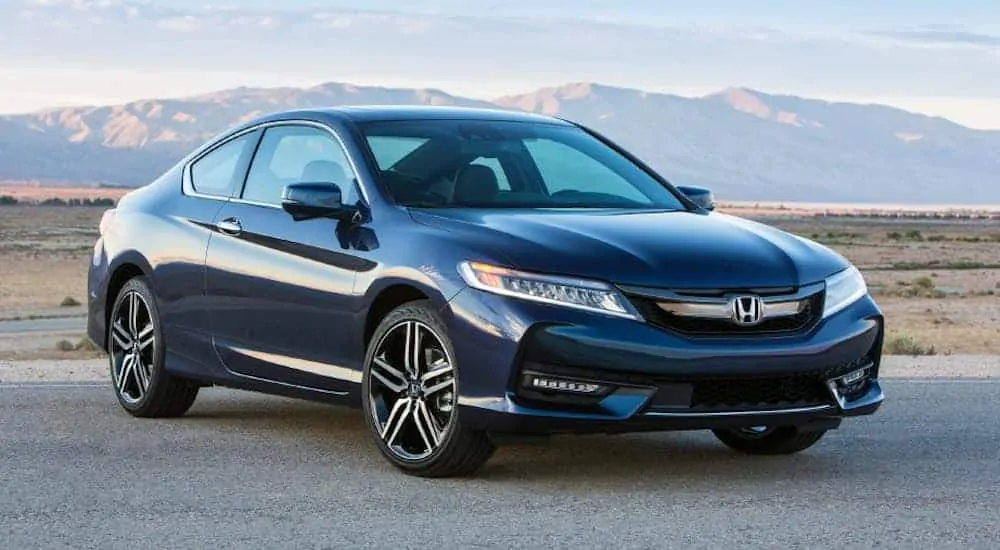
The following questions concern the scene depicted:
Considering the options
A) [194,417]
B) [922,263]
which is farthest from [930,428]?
[922,263]

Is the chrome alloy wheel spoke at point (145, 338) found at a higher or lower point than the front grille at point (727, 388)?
lower

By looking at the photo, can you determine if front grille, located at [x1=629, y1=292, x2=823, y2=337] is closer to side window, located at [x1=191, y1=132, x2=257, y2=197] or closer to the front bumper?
the front bumper

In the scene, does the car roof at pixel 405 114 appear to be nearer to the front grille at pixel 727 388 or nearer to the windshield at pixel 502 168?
the windshield at pixel 502 168

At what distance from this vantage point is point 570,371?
719 centimetres

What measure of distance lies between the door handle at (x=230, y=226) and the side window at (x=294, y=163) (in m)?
0.15

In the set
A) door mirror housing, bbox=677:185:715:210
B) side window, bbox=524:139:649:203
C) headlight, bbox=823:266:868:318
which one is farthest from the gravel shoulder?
headlight, bbox=823:266:868:318

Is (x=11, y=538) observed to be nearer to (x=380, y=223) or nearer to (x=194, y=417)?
(x=380, y=223)

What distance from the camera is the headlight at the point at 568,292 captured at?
7.18 metres

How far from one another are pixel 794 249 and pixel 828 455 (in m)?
1.22

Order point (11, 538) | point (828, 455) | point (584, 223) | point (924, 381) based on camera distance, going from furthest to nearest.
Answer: point (924, 381), point (828, 455), point (584, 223), point (11, 538)

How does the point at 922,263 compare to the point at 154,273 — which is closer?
the point at 154,273

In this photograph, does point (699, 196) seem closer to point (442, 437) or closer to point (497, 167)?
point (497, 167)

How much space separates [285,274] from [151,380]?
5.47 feet

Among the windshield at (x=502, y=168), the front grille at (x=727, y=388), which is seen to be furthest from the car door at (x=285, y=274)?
the front grille at (x=727, y=388)
